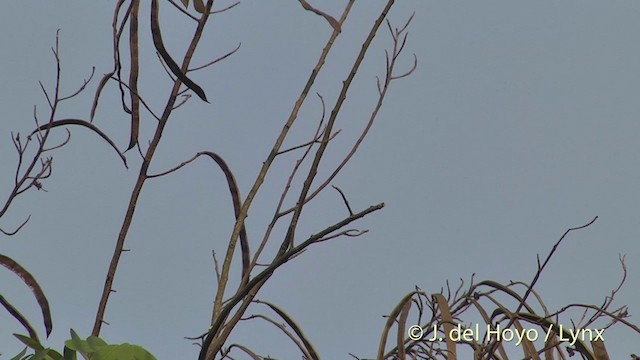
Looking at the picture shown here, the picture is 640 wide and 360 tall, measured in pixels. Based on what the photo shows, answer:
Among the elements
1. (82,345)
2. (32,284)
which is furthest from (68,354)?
(32,284)

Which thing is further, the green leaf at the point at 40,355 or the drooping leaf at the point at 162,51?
the drooping leaf at the point at 162,51

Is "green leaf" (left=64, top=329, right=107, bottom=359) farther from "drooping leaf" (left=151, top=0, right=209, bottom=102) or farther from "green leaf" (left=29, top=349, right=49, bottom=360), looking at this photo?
"drooping leaf" (left=151, top=0, right=209, bottom=102)

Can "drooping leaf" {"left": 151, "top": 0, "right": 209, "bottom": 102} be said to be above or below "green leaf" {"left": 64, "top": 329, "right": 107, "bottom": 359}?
above

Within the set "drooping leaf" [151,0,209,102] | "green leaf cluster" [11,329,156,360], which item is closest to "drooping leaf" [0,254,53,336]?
"green leaf cluster" [11,329,156,360]

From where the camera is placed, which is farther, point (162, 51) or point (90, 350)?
point (162, 51)

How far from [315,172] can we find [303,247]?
192 mm

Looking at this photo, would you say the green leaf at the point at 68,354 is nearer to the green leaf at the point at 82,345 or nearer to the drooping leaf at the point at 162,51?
the green leaf at the point at 82,345

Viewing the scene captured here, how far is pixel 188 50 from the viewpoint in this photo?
118cm

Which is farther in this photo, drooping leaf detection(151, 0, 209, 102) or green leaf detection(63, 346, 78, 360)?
drooping leaf detection(151, 0, 209, 102)

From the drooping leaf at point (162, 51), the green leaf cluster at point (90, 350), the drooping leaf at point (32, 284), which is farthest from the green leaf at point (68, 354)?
the drooping leaf at point (162, 51)

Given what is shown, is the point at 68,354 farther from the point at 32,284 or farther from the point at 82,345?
the point at 32,284

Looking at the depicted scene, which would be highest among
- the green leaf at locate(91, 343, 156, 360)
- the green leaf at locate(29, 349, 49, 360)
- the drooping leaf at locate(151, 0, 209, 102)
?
the drooping leaf at locate(151, 0, 209, 102)

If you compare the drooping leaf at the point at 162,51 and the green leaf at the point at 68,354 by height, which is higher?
the drooping leaf at the point at 162,51

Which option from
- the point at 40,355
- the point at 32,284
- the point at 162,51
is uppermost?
the point at 162,51
